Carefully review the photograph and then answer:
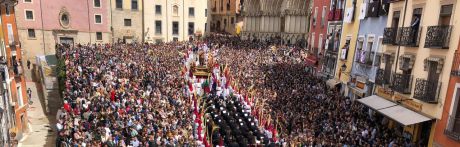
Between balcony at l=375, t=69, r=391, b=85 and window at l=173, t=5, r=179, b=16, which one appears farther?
window at l=173, t=5, r=179, b=16

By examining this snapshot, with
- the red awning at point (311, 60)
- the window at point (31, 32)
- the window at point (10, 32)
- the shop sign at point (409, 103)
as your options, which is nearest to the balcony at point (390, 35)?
the shop sign at point (409, 103)

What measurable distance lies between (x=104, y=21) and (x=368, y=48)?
38.5m

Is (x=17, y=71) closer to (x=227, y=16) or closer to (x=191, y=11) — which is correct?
(x=191, y=11)

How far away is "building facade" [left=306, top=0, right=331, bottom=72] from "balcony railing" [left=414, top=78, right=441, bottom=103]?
1594 centimetres

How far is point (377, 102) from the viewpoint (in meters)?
20.0

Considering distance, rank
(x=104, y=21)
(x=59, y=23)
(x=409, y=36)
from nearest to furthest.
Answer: (x=409, y=36) → (x=59, y=23) → (x=104, y=21)

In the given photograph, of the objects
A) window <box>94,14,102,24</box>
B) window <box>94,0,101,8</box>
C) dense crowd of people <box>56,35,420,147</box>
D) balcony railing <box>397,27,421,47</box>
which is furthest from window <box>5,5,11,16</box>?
balcony railing <box>397,27,421,47</box>

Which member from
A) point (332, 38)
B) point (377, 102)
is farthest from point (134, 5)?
point (377, 102)

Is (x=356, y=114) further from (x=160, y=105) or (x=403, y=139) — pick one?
(x=160, y=105)

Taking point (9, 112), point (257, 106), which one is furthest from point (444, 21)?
point (9, 112)

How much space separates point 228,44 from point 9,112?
28567mm

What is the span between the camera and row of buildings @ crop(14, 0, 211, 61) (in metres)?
45.3

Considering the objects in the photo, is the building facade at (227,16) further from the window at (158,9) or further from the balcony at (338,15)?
the balcony at (338,15)

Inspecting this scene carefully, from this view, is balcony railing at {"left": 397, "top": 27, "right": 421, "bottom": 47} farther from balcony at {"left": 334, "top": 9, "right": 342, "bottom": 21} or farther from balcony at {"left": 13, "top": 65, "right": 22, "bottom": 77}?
balcony at {"left": 13, "top": 65, "right": 22, "bottom": 77}
